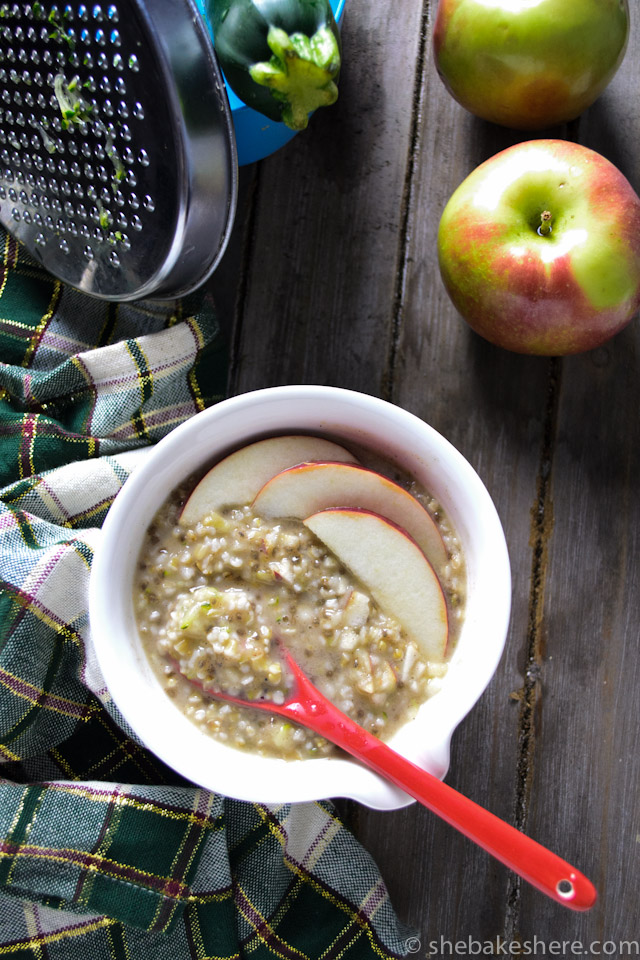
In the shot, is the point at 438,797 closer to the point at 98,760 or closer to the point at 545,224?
the point at 98,760

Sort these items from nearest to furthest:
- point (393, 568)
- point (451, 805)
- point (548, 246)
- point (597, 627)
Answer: point (451, 805)
point (393, 568)
point (548, 246)
point (597, 627)

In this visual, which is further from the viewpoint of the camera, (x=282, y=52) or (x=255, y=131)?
(x=255, y=131)

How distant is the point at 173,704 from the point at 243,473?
25 cm

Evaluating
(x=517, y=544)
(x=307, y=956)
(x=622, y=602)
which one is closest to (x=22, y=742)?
(x=307, y=956)

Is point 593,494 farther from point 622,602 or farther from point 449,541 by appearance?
point 449,541

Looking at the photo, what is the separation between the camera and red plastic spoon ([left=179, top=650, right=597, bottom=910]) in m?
0.67

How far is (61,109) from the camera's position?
2.68 ft

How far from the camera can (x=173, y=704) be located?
817mm

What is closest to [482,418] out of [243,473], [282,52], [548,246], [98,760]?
[548,246]

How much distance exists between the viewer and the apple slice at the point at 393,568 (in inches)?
31.9

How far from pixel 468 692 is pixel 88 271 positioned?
2.05 feet

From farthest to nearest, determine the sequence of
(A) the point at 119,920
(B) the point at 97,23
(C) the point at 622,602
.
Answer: (C) the point at 622,602 < (A) the point at 119,920 < (B) the point at 97,23

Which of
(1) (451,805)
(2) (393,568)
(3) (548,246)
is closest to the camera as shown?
(1) (451,805)

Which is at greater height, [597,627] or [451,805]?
[451,805]
